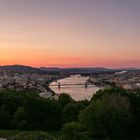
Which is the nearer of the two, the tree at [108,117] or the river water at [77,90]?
the tree at [108,117]

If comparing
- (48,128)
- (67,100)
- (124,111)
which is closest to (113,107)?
(124,111)

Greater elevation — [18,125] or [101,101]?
[101,101]

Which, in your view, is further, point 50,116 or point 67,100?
point 67,100

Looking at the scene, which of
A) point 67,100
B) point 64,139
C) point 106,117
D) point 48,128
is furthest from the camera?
point 67,100

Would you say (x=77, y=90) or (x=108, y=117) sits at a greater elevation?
(x=108, y=117)

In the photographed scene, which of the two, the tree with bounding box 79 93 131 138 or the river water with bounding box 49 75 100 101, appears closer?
the tree with bounding box 79 93 131 138

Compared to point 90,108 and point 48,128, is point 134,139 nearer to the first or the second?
point 90,108

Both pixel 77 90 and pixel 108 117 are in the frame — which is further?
pixel 77 90

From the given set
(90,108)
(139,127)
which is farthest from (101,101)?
(139,127)

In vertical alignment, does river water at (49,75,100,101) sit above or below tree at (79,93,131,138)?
below

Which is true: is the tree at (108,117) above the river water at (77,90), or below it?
above

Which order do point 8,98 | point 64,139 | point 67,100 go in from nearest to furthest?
1. point 64,139
2. point 8,98
3. point 67,100
